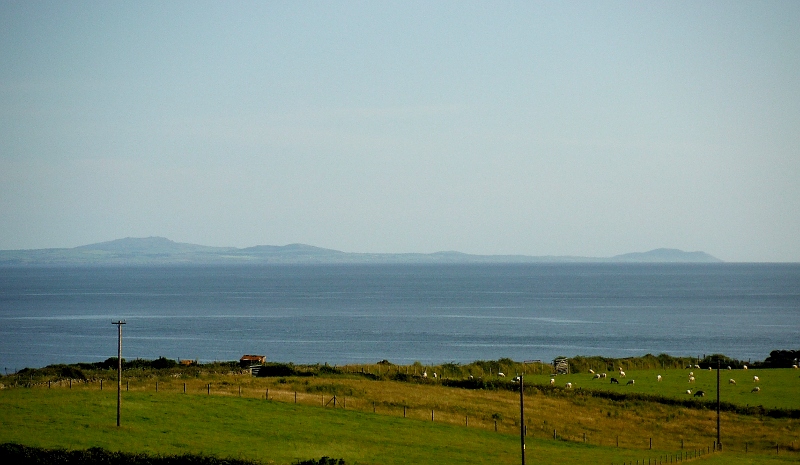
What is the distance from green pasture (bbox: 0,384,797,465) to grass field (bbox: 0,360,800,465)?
9 cm

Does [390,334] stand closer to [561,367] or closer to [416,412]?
[561,367]

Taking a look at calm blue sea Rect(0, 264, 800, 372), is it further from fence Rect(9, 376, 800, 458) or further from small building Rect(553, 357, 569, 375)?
fence Rect(9, 376, 800, 458)

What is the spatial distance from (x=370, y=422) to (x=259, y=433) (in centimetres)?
861

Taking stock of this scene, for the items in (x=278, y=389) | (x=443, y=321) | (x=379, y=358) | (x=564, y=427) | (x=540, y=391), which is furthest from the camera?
(x=443, y=321)

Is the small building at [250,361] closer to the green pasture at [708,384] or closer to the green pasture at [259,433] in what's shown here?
the green pasture at [259,433]

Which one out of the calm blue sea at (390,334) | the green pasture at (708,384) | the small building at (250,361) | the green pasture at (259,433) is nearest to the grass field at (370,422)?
the green pasture at (259,433)

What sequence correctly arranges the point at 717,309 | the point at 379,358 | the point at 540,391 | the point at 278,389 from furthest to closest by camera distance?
1. the point at 717,309
2. the point at 379,358
3. the point at 540,391
4. the point at 278,389

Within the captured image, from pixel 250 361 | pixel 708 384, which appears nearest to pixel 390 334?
pixel 250 361

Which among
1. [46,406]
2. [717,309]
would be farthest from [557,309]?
[46,406]

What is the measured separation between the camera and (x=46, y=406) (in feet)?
166

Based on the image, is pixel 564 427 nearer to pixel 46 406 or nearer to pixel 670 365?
pixel 46 406

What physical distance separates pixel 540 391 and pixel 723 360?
1364 inches

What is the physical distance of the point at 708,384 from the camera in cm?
7869

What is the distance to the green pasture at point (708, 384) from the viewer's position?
70.9 m
